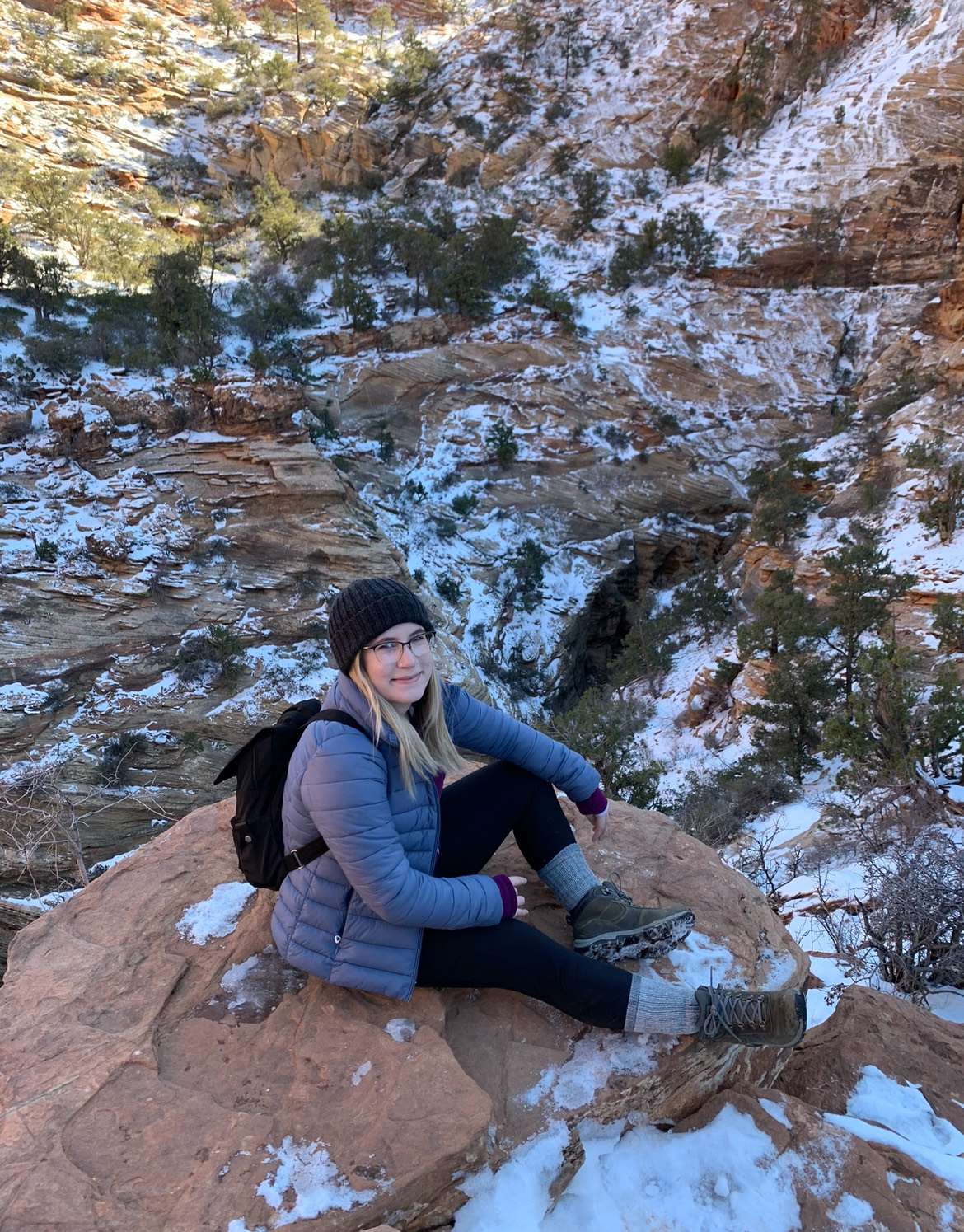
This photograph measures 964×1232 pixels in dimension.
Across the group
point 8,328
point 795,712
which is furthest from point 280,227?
point 795,712

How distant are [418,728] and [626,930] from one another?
0.80 m

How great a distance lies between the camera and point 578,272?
19.0 metres

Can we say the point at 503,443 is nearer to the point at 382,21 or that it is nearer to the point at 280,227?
the point at 280,227

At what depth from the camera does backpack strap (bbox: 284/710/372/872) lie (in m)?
1.73

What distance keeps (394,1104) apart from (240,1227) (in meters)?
0.36

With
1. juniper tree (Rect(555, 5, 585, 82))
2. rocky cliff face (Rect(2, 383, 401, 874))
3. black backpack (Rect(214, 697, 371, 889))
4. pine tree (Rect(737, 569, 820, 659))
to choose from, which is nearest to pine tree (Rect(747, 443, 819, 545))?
pine tree (Rect(737, 569, 820, 659))

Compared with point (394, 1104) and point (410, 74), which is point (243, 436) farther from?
point (410, 74)

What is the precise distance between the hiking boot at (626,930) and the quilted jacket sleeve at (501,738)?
0.40 m

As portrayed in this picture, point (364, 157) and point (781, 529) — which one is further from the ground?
point (364, 157)

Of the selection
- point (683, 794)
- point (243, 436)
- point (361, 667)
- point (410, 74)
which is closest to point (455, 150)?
point (410, 74)

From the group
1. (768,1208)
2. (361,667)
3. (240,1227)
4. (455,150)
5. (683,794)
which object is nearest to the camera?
(240,1227)

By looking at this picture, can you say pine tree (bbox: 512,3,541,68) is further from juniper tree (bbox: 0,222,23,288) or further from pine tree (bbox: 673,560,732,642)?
pine tree (bbox: 673,560,732,642)

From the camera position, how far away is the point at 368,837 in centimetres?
164

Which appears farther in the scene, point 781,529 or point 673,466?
point 673,466
